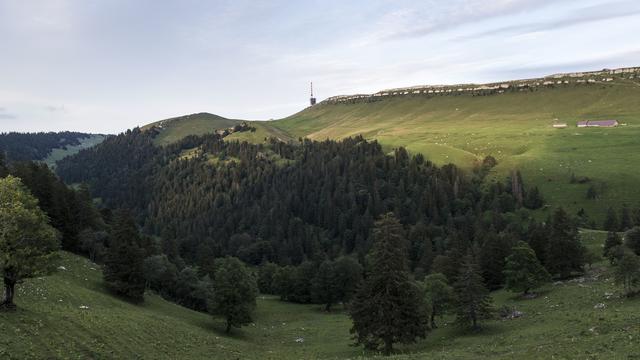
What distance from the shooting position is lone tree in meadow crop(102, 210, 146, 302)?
2763 inches

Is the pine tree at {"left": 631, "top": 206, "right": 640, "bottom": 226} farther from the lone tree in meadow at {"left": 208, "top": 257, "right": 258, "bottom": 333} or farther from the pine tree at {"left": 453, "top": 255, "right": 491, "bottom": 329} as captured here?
the lone tree in meadow at {"left": 208, "top": 257, "right": 258, "bottom": 333}

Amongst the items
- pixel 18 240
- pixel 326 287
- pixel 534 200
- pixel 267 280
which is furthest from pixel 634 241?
pixel 534 200

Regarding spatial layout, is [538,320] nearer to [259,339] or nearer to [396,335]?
[396,335]

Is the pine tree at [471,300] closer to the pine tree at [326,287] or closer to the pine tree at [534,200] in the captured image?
the pine tree at [326,287]

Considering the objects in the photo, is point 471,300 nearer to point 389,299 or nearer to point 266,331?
point 389,299

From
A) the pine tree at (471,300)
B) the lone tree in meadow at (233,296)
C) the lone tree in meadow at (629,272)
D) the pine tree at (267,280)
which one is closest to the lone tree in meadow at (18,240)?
the lone tree in meadow at (233,296)

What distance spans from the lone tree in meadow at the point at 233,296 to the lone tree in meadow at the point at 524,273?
43.3 m

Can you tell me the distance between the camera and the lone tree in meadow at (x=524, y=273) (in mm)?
71438

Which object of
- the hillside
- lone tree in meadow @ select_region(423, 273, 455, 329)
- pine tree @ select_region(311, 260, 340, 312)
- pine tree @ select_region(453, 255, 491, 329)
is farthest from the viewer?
pine tree @ select_region(311, 260, 340, 312)

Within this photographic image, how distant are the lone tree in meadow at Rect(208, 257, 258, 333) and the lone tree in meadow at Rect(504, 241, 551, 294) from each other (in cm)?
4332

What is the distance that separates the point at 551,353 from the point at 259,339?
4742 centimetres

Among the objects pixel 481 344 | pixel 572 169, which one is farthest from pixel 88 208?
pixel 572 169

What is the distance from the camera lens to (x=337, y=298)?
335ft

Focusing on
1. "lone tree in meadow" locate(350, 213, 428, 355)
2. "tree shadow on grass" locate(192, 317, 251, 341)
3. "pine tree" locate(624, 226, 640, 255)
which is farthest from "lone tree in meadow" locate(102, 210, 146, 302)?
"pine tree" locate(624, 226, 640, 255)
